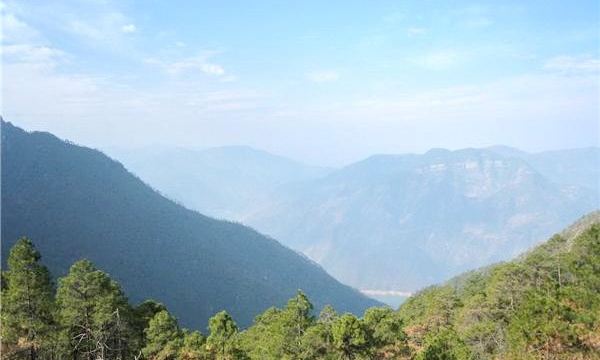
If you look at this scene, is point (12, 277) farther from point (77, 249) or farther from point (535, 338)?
point (77, 249)

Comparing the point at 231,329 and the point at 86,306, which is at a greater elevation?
the point at 86,306

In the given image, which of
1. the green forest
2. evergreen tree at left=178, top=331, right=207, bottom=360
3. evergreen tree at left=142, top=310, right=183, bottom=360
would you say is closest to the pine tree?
the green forest

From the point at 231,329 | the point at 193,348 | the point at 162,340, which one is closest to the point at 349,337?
the point at 231,329

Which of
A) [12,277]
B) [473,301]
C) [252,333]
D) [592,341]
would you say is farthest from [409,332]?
[12,277]

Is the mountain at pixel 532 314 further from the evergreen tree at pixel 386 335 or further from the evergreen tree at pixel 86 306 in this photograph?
the evergreen tree at pixel 86 306

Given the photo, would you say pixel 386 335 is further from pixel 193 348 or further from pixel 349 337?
pixel 193 348

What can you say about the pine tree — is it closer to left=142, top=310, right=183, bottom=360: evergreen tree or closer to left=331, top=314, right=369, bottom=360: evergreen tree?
left=142, top=310, right=183, bottom=360: evergreen tree
